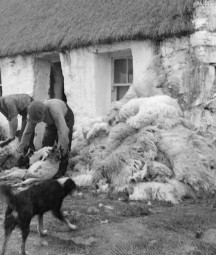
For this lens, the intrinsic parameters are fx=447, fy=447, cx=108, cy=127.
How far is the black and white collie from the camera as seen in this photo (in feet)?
14.2

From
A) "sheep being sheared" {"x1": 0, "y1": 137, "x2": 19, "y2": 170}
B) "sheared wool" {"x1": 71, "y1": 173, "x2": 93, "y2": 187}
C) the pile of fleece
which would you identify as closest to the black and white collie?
the pile of fleece

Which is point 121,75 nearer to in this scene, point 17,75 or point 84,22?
point 84,22

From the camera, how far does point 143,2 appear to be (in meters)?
9.70

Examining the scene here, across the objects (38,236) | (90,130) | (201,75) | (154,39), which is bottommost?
(38,236)

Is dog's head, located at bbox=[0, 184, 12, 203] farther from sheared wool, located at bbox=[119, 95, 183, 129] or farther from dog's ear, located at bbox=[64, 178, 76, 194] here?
sheared wool, located at bbox=[119, 95, 183, 129]

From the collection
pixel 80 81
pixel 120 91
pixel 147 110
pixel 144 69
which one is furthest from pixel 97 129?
pixel 80 81

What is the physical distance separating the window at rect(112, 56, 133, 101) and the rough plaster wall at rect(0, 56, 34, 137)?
254 cm

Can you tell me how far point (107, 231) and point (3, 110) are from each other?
476 cm

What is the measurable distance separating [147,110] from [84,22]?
3699mm

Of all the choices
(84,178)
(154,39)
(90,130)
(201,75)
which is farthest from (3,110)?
(201,75)

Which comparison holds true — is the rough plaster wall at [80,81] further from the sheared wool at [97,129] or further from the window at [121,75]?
the sheared wool at [97,129]

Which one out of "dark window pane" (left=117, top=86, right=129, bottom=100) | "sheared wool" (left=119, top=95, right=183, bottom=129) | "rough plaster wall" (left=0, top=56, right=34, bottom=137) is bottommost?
"sheared wool" (left=119, top=95, right=183, bottom=129)

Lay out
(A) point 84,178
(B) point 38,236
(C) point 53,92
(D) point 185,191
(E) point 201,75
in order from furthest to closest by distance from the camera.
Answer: (C) point 53,92, (E) point 201,75, (A) point 84,178, (D) point 185,191, (B) point 38,236

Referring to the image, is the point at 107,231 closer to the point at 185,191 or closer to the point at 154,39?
the point at 185,191
